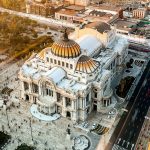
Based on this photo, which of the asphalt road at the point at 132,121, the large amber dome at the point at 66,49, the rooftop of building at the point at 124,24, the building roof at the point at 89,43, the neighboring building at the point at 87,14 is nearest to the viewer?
the asphalt road at the point at 132,121

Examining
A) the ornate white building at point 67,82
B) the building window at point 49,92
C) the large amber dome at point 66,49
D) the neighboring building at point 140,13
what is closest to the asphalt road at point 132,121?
the ornate white building at point 67,82

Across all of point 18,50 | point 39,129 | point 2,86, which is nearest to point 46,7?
point 18,50

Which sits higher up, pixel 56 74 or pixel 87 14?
pixel 56 74

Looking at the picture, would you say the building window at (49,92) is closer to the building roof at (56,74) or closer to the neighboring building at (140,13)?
the building roof at (56,74)

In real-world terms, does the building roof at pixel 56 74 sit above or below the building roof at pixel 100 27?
below

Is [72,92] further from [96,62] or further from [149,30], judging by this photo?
[149,30]

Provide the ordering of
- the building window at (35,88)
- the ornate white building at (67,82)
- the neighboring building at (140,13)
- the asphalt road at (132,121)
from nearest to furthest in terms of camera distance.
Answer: the asphalt road at (132,121) → the ornate white building at (67,82) → the building window at (35,88) → the neighboring building at (140,13)

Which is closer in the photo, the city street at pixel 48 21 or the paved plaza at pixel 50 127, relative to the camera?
the paved plaza at pixel 50 127

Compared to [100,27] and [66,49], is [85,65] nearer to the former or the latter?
[66,49]

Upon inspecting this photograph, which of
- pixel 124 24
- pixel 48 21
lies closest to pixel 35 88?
pixel 124 24
